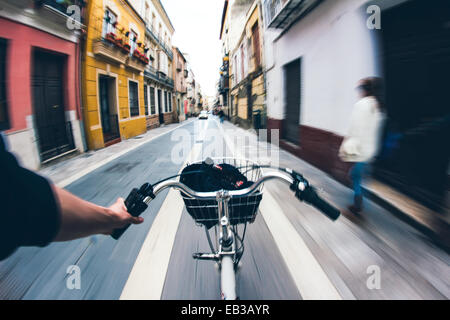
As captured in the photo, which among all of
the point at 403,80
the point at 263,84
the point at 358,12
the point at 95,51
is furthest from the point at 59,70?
the point at 403,80

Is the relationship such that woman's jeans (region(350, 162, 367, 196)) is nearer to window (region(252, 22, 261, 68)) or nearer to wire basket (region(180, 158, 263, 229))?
wire basket (region(180, 158, 263, 229))

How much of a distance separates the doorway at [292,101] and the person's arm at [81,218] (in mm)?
6824

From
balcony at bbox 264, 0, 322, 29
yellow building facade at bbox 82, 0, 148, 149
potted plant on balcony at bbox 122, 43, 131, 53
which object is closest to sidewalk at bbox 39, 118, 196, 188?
yellow building facade at bbox 82, 0, 148, 149

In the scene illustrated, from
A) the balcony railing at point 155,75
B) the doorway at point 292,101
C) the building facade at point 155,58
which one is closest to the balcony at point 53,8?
the building facade at point 155,58

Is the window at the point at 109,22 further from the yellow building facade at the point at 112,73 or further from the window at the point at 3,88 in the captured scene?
the window at the point at 3,88

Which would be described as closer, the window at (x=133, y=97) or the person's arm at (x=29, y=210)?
the person's arm at (x=29, y=210)

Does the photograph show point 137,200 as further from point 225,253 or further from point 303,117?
point 303,117

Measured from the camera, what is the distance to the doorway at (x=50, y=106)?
6.52 m

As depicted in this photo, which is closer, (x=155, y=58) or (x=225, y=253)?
(x=225, y=253)

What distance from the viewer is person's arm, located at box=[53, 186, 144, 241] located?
803mm

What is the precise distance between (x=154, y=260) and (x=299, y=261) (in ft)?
4.88

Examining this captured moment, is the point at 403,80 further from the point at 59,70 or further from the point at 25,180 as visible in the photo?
the point at 59,70

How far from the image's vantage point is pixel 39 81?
669 centimetres

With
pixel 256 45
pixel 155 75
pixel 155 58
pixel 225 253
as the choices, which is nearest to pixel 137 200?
pixel 225 253
